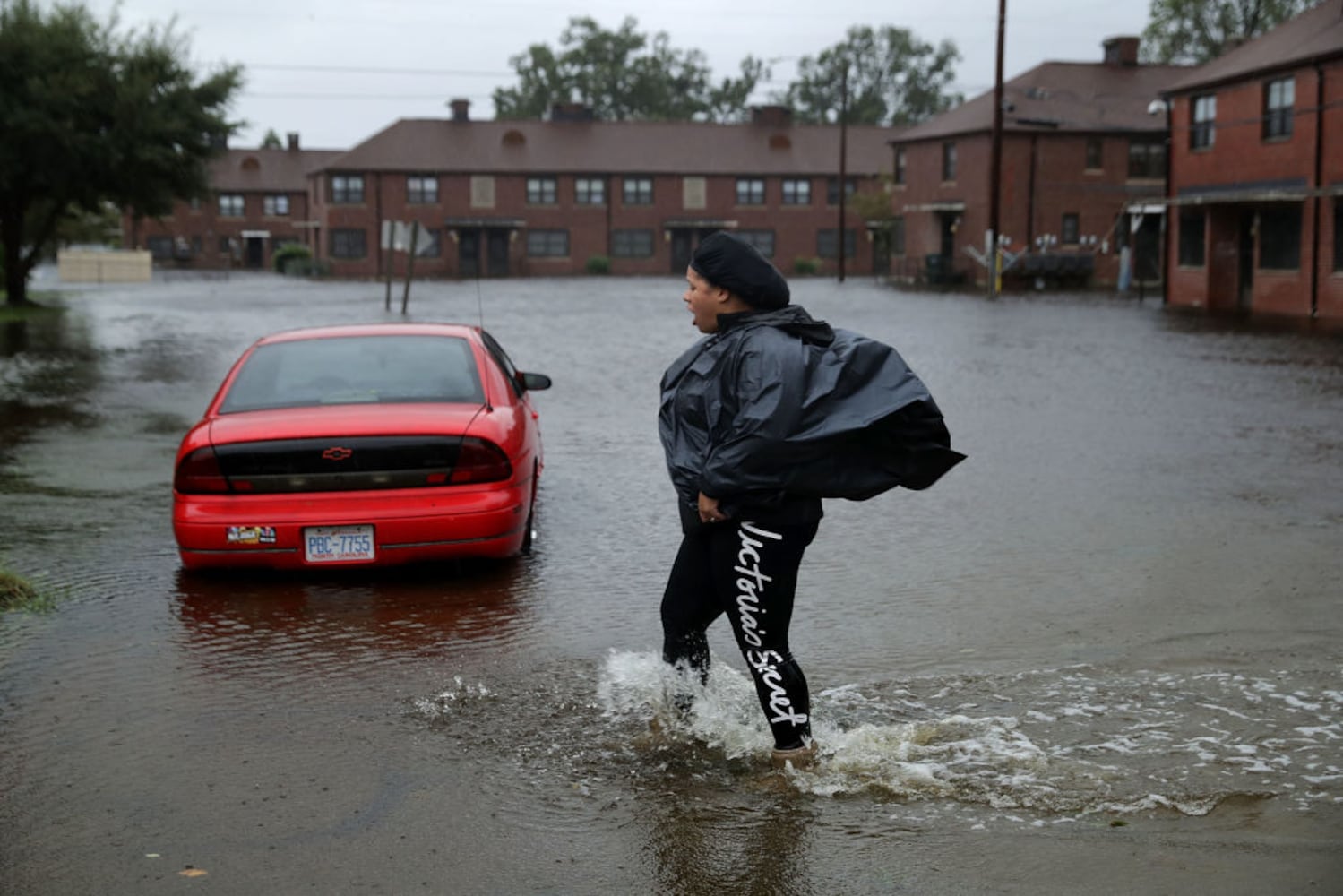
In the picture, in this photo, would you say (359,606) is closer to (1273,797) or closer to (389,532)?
(389,532)

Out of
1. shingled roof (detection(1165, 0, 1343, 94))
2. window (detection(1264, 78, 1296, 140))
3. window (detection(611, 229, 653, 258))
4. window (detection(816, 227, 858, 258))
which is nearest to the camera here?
shingled roof (detection(1165, 0, 1343, 94))

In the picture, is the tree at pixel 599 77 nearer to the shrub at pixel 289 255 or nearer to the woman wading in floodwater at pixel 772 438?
the shrub at pixel 289 255

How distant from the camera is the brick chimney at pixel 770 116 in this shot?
85438mm

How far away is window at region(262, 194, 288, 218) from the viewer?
97.9 m

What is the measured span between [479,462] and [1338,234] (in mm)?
30463

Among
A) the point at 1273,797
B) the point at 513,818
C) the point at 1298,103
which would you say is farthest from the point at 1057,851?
the point at 1298,103

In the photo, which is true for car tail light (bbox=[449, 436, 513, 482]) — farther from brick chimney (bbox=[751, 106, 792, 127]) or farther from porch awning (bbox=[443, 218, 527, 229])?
brick chimney (bbox=[751, 106, 792, 127])

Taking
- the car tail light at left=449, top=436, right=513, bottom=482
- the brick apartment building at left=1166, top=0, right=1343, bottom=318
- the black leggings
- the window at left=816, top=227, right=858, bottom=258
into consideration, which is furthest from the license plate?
the window at left=816, top=227, right=858, bottom=258

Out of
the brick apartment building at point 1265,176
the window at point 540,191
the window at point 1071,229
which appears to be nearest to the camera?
Answer: the brick apartment building at point 1265,176

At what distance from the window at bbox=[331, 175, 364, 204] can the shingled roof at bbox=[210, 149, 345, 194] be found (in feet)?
60.1

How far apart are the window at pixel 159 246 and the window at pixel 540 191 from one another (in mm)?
32477

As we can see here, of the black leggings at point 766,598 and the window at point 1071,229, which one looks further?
the window at point 1071,229

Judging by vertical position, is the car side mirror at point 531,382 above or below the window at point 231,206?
below

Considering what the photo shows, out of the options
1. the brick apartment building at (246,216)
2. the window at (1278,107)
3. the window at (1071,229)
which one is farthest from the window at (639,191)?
the window at (1278,107)
